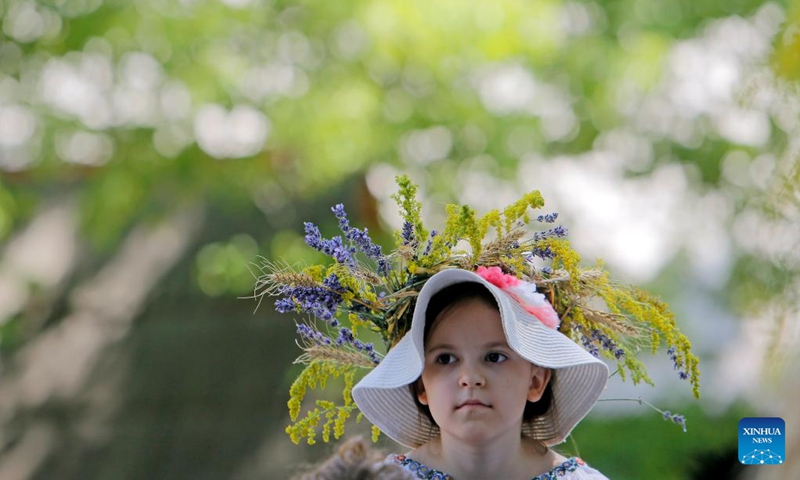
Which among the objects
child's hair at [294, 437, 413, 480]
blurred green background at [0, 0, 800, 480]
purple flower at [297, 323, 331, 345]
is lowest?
child's hair at [294, 437, 413, 480]

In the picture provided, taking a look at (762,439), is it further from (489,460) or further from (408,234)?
(408,234)

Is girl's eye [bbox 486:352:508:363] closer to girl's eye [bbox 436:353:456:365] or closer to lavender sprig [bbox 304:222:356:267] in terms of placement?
girl's eye [bbox 436:353:456:365]

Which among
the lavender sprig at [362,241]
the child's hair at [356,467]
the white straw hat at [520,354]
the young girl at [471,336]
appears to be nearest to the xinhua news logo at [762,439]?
the young girl at [471,336]

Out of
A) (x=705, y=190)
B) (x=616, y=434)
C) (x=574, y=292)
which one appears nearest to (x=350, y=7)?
(x=705, y=190)

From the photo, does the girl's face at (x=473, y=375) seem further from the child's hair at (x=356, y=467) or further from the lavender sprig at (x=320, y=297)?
the child's hair at (x=356, y=467)

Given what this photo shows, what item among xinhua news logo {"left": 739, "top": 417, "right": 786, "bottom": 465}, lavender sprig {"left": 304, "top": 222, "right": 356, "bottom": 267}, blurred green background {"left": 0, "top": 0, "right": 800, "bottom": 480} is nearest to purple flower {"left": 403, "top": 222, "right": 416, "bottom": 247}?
lavender sprig {"left": 304, "top": 222, "right": 356, "bottom": 267}

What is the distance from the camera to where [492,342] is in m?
2.12

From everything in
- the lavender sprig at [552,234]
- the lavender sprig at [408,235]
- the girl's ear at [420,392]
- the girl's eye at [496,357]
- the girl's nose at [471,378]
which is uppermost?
the lavender sprig at [552,234]

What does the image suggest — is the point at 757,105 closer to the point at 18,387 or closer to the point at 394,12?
the point at 394,12

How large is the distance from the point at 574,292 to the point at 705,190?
435cm

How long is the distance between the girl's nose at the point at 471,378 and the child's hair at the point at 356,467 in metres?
0.48

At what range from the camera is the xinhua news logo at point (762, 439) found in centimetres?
292

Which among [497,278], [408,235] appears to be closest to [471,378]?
[497,278]

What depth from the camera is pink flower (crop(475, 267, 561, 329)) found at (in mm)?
2182
